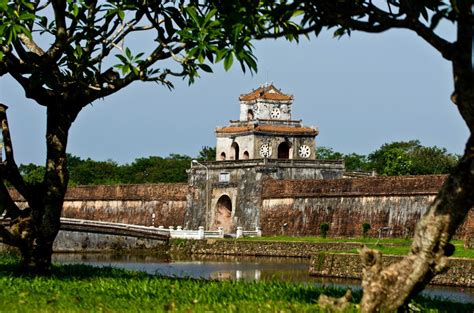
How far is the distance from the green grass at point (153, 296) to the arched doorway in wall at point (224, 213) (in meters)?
41.1

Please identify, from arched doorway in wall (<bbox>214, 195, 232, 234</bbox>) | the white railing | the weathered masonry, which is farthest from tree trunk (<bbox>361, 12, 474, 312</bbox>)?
arched doorway in wall (<bbox>214, 195, 232, 234</bbox>)

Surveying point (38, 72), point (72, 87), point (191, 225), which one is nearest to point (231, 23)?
point (38, 72)

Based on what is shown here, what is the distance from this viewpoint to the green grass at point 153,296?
903 centimetres

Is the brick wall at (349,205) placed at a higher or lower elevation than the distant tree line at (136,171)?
lower

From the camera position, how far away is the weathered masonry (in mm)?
51656

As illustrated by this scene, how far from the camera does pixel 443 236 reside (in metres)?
8.29

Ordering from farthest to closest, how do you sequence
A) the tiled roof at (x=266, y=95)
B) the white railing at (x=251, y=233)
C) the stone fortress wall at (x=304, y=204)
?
the tiled roof at (x=266, y=95) → the white railing at (x=251, y=233) → the stone fortress wall at (x=304, y=204)

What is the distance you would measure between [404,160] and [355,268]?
133ft

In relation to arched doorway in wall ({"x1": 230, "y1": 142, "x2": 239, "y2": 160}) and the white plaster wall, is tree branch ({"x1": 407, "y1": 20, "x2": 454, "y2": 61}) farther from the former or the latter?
arched doorway in wall ({"x1": 230, "y1": 142, "x2": 239, "y2": 160})

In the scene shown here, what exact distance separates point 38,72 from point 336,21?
4839 millimetres

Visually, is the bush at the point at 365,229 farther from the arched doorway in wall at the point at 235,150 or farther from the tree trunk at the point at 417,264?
the tree trunk at the point at 417,264

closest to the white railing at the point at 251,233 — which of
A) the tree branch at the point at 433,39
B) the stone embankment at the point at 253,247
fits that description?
the stone embankment at the point at 253,247

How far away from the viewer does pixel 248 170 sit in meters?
52.3

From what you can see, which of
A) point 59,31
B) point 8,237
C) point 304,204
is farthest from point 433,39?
point 304,204
